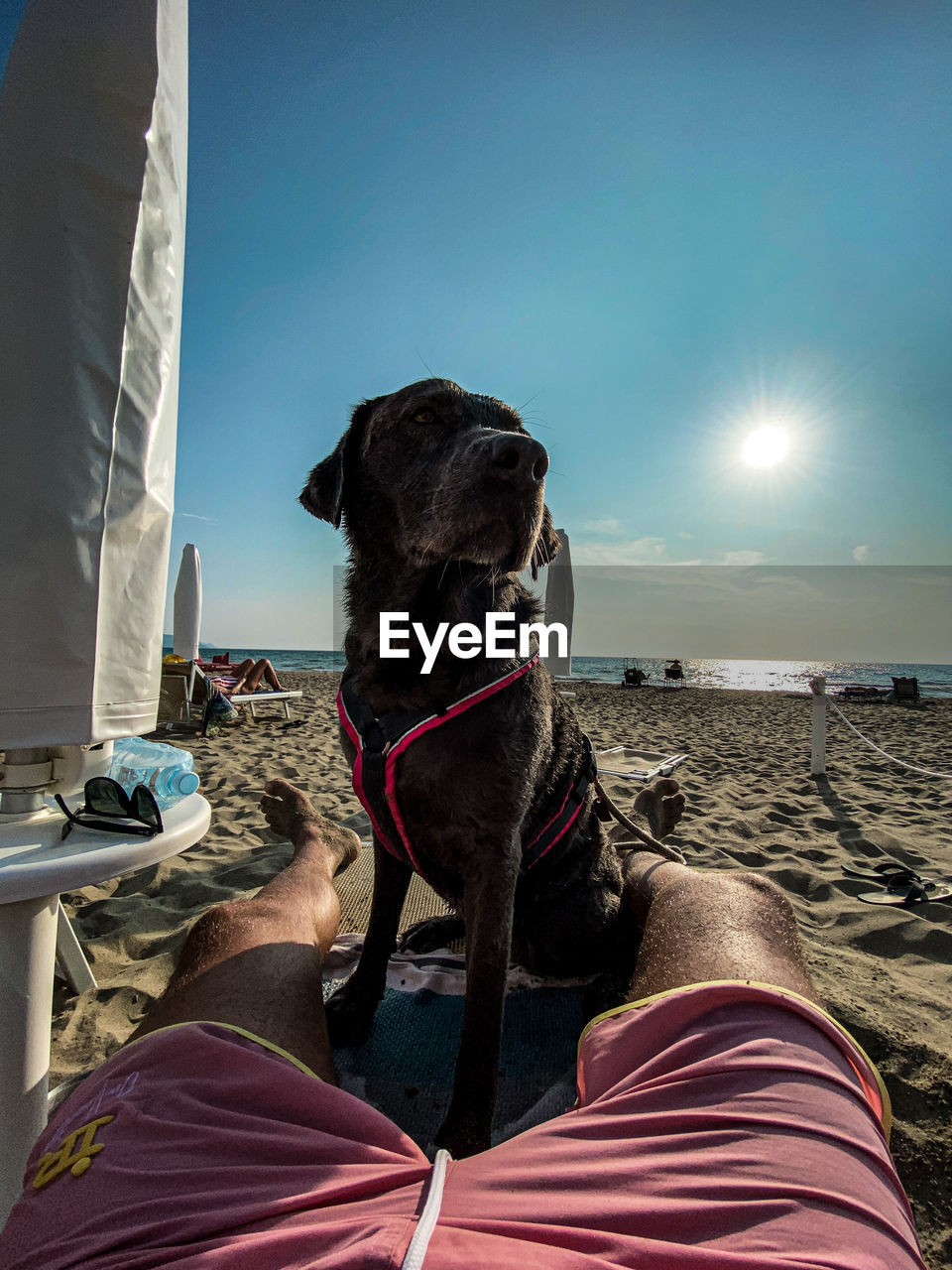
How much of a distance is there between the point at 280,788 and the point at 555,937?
1604 millimetres

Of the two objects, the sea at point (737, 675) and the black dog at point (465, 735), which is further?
the sea at point (737, 675)

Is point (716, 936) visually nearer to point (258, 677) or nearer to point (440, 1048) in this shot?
point (440, 1048)

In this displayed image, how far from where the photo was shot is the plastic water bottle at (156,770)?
1.78 m

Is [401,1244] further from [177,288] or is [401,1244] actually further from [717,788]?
[717,788]

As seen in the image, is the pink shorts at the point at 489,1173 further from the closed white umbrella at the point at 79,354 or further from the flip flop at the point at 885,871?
the flip flop at the point at 885,871

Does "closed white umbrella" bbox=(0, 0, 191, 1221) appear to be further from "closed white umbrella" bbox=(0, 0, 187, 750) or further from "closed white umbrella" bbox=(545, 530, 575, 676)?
"closed white umbrella" bbox=(545, 530, 575, 676)

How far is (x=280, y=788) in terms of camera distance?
2996 mm

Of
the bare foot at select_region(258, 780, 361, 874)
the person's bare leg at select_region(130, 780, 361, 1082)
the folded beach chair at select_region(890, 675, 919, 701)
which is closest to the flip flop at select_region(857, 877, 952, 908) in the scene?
the bare foot at select_region(258, 780, 361, 874)

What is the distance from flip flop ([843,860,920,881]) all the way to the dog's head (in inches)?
133

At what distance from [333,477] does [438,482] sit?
22.2 inches

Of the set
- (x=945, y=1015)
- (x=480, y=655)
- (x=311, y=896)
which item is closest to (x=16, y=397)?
(x=480, y=655)

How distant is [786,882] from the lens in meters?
3.98

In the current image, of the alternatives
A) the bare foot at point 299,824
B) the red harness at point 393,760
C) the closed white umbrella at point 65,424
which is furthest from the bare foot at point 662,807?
the closed white umbrella at point 65,424

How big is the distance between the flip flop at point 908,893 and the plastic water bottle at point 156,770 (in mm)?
3952
